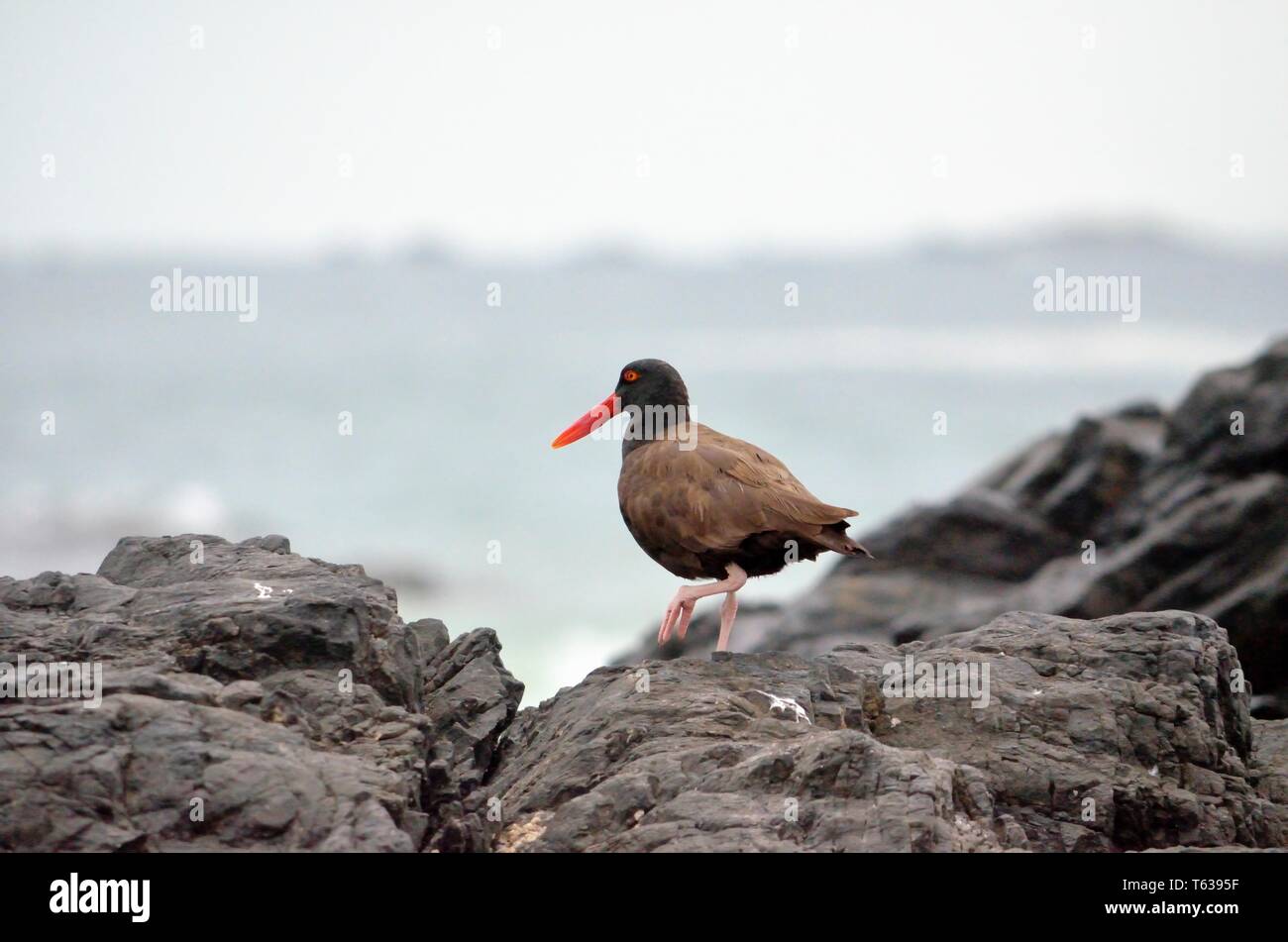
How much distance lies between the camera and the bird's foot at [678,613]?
7.45 m

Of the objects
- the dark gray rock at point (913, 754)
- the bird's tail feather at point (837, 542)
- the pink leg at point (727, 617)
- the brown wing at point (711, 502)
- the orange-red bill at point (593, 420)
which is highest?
the orange-red bill at point (593, 420)

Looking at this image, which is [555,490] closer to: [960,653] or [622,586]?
[622,586]

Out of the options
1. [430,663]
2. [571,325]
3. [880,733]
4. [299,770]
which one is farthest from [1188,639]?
[571,325]

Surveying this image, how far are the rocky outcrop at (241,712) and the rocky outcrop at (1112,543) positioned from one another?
7927mm

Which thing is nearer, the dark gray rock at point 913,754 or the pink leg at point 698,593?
the dark gray rock at point 913,754

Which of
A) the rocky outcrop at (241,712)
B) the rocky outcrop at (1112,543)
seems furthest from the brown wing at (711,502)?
the rocky outcrop at (1112,543)

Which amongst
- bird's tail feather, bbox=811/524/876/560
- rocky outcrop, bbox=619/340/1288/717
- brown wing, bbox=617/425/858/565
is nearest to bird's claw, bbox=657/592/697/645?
brown wing, bbox=617/425/858/565

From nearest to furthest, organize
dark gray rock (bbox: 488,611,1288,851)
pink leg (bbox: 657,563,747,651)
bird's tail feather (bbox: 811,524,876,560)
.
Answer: dark gray rock (bbox: 488,611,1288,851) < bird's tail feather (bbox: 811,524,876,560) < pink leg (bbox: 657,563,747,651)

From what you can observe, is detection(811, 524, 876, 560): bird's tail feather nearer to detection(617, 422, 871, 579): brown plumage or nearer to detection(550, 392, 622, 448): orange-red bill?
detection(617, 422, 871, 579): brown plumage

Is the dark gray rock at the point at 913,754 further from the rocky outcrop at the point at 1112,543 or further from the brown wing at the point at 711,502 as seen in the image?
the rocky outcrop at the point at 1112,543

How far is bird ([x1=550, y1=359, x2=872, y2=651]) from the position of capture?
23.6 ft

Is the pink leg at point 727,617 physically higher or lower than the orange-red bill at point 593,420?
lower
